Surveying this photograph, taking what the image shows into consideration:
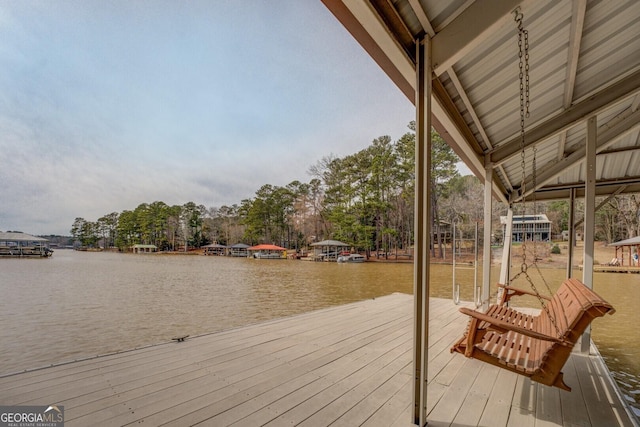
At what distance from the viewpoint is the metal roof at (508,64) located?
1445 mm

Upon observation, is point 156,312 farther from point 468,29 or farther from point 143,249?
point 143,249

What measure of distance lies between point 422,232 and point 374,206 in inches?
957

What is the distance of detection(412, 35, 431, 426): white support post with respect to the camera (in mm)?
1543

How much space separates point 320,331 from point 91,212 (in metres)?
67.2

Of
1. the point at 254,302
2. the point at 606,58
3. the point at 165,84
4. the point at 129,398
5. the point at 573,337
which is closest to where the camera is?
the point at 573,337

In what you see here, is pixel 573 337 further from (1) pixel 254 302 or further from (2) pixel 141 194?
(2) pixel 141 194

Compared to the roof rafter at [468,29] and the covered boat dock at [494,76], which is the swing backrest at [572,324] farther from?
the roof rafter at [468,29]

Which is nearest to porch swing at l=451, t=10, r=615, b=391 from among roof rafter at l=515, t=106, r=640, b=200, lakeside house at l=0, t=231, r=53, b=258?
roof rafter at l=515, t=106, r=640, b=200

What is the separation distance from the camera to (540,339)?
5.04ft

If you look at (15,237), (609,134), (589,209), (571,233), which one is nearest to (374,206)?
(571,233)

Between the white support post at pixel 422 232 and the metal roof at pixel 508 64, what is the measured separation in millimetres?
78

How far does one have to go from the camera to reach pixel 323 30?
8906 mm

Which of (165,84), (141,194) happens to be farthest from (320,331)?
(141,194)

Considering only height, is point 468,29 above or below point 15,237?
above
